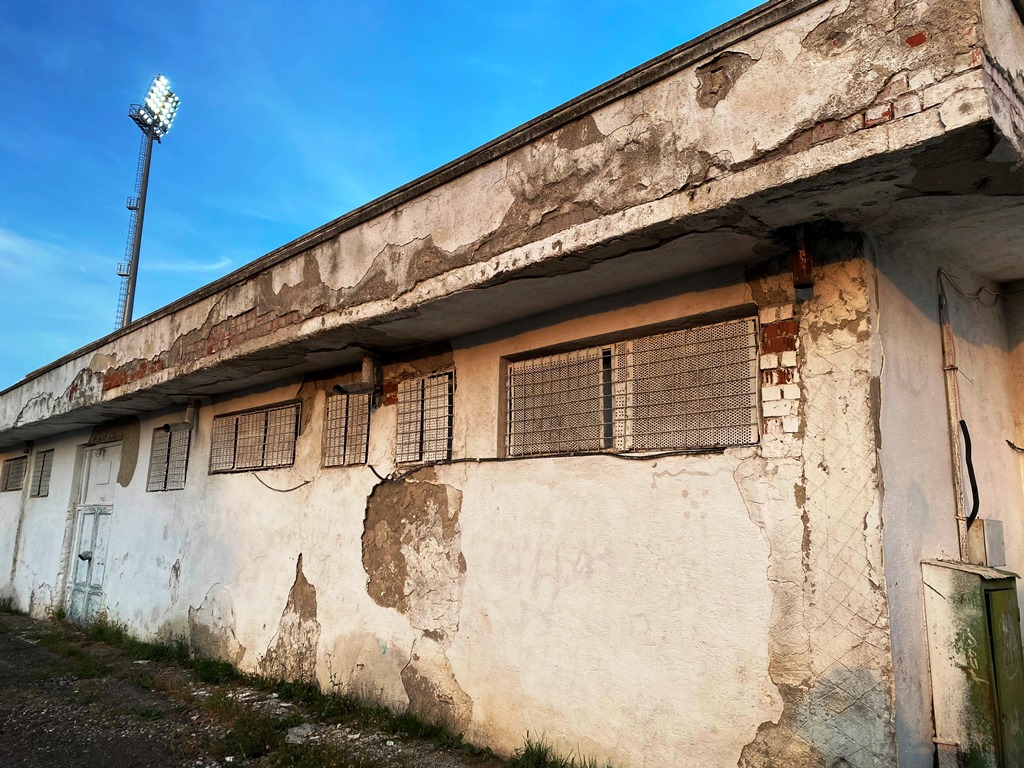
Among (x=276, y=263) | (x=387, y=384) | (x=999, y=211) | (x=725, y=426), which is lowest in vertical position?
(x=725, y=426)

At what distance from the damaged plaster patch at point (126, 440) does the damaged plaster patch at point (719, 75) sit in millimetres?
8558

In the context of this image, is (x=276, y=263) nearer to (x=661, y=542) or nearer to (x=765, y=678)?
(x=661, y=542)

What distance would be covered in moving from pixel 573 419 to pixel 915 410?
201 cm

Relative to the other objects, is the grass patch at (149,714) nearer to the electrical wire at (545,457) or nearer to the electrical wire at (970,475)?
the electrical wire at (545,457)

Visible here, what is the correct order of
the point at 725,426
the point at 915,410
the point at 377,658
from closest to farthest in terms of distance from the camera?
the point at 915,410 < the point at 725,426 < the point at 377,658

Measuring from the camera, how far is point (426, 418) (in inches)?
227

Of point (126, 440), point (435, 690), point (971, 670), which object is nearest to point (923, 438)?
point (971, 670)

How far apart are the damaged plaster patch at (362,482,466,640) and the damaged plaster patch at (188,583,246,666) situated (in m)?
2.19

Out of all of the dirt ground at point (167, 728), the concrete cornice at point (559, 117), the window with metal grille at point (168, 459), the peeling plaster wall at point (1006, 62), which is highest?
the concrete cornice at point (559, 117)

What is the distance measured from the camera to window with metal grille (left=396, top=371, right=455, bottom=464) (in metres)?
5.60

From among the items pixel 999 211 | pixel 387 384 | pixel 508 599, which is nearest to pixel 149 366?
pixel 387 384

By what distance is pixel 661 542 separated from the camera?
4121 mm

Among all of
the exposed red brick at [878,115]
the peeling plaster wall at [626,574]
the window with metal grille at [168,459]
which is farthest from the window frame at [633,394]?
the window with metal grille at [168,459]

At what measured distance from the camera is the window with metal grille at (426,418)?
560cm
